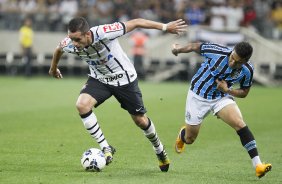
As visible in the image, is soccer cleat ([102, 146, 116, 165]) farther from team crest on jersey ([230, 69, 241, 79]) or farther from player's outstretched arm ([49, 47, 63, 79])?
team crest on jersey ([230, 69, 241, 79])

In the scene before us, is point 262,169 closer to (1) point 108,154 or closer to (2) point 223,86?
(2) point 223,86

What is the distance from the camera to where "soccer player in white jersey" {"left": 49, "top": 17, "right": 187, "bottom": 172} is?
1047 cm

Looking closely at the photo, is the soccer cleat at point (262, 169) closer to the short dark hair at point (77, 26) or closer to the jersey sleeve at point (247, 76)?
the jersey sleeve at point (247, 76)

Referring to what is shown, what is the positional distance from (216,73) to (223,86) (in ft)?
1.84

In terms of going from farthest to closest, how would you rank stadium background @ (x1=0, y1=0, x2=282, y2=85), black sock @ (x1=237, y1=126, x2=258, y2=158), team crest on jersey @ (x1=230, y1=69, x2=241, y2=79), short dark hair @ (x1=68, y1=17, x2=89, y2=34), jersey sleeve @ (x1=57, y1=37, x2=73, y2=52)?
stadium background @ (x1=0, y1=0, x2=282, y2=85) < jersey sleeve @ (x1=57, y1=37, x2=73, y2=52) < team crest on jersey @ (x1=230, y1=69, x2=241, y2=79) < black sock @ (x1=237, y1=126, x2=258, y2=158) < short dark hair @ (x1=68, y1=17, x2=89, y2=34)

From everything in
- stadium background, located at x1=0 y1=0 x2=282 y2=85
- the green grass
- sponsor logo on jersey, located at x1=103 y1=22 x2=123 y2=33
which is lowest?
stadium background, located at x1=0 y1=0 x2=282 y2=85

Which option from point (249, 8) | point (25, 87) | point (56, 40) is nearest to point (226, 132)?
point (25, 87)

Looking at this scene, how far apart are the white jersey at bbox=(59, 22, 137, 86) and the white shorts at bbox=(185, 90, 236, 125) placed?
3.31 feet

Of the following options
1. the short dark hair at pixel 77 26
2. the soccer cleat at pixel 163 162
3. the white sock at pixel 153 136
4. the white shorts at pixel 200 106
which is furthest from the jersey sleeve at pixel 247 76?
the short dark hair at pixel 77 26

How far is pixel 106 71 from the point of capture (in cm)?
1078

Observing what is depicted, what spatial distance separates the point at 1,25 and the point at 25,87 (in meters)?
8.98

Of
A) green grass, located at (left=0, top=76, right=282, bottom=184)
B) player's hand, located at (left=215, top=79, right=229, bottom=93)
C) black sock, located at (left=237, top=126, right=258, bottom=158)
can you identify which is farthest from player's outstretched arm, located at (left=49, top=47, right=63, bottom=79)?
black sock, located at (left=237, top=126, right=258, bottom=158)

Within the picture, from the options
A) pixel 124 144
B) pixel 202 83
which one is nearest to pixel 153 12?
pixel 124 144

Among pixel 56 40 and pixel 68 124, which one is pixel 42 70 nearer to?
pixel 56 40
